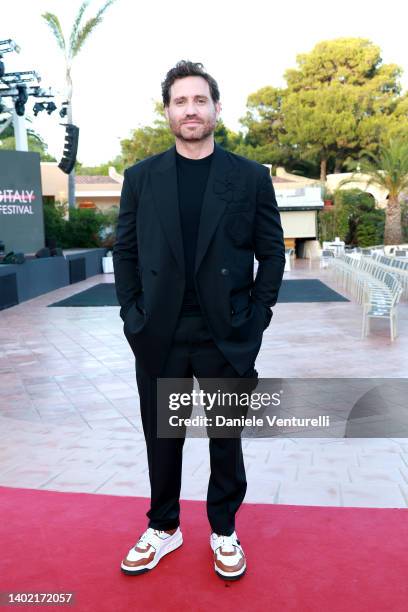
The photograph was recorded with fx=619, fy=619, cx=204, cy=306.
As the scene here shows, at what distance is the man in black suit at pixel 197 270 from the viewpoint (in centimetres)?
221

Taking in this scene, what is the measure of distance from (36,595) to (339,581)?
1.08 m

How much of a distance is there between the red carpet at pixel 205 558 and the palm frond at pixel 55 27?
2360cm

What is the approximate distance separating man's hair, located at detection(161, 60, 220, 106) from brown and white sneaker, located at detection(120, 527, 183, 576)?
5.42 feet

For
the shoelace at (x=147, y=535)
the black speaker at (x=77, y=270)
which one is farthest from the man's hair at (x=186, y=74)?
the black speaker at (x=77, y=270)

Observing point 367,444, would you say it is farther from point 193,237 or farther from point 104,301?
point 104,301

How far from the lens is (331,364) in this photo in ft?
21.0

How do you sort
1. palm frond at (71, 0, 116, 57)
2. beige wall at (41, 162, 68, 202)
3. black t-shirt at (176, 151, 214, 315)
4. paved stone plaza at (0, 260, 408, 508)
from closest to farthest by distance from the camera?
black t-shirt at (176, 151, 214, 315) < paved stone plaza at (0, 260, 408, 508) < palm frond at (71, 0, 116, 57) < beige wall at (41, 162, 68, 202)

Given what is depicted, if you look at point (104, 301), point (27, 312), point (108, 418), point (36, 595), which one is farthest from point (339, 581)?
point (104, 301)

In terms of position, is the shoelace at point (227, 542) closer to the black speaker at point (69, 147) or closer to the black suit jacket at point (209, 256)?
the black suit jacket at point (209, 256)

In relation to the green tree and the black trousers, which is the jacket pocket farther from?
the green tree

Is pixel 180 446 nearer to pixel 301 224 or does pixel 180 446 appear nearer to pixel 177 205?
pixel 177 205

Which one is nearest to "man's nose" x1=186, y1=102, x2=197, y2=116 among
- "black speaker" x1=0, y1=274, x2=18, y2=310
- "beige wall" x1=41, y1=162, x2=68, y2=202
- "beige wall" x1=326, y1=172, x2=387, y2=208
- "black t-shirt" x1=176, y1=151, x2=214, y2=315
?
"black t-shirt" x1=176, y1=151, x2=214, y2=315

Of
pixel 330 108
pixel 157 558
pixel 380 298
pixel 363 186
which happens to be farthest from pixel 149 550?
pixel 330 108

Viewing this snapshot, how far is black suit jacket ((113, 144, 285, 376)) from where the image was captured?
221 centimetres
